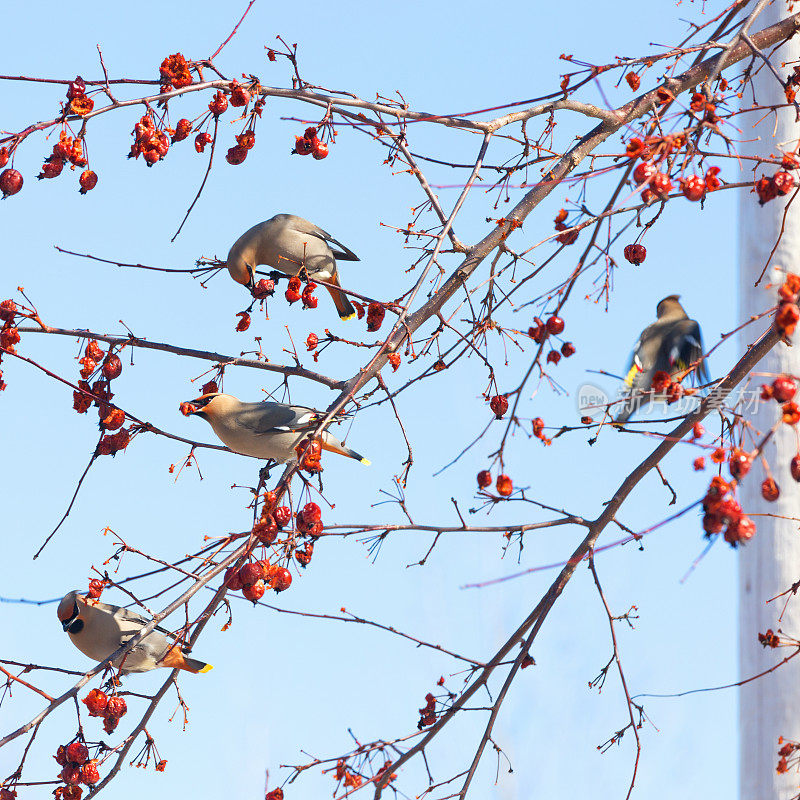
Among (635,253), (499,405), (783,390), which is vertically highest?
(635,253)

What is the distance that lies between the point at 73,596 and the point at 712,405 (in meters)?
1.99

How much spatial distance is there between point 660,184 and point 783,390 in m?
0.36

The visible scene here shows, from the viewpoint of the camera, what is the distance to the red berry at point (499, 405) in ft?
7.54

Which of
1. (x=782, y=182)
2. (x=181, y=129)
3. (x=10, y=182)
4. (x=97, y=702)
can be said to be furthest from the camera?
(x=181, y=129)

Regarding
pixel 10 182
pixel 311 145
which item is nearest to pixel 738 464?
pixel 311 145

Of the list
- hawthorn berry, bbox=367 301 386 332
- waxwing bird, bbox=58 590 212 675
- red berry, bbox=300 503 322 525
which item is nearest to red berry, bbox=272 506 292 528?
red berry, bbox=300 503 322 525

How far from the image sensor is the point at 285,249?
3.04 m

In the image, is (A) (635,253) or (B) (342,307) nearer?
(A) (635,253)

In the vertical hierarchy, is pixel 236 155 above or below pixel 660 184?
above

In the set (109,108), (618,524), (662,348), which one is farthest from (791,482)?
(109,108)

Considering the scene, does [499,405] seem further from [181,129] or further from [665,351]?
[181,129]

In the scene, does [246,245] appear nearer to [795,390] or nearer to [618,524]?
[618,524]

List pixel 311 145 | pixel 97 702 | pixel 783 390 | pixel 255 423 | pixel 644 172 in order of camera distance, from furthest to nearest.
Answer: pixel 255 423 → pixel 311 145 → pixel 97 702 → pixel 644 172 → pixel 783 390

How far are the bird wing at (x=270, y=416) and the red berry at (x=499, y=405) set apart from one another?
589 millimetres
